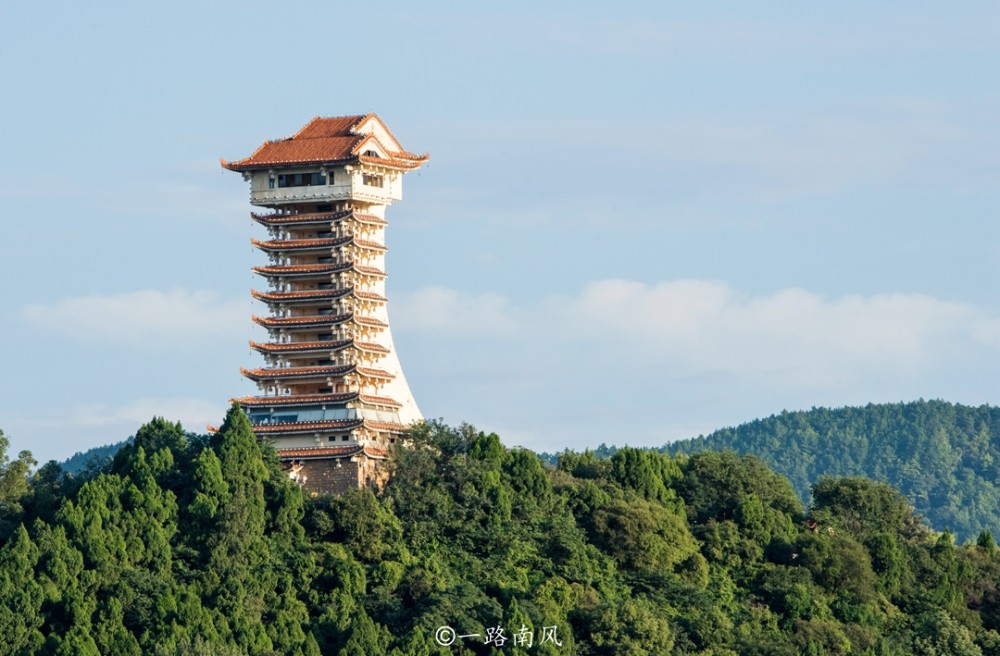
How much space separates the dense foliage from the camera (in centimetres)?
9325

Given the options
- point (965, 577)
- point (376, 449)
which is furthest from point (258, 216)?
point (965, 577)

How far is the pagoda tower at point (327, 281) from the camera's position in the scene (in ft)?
350

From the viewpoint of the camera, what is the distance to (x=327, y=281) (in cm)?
10962

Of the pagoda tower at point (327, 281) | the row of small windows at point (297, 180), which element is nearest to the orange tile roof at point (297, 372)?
the pagoda tower at point (327, 281)

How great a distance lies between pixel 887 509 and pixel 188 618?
3502cm

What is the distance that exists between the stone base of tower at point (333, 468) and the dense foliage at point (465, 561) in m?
1.40

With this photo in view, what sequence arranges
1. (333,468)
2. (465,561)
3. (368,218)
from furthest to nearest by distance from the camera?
(368,218)
(333,468)
(465,561)

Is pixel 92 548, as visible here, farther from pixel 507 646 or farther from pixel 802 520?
pixel 802 520

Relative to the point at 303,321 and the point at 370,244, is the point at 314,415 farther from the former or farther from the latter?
the point at 370,244

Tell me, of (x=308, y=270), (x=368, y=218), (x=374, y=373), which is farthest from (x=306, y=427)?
(x=368, y=218)

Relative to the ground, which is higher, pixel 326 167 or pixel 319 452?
pixel 326 167

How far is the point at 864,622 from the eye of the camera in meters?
102

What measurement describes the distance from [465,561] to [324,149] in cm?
1982

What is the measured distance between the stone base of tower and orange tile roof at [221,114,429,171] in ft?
41.6
